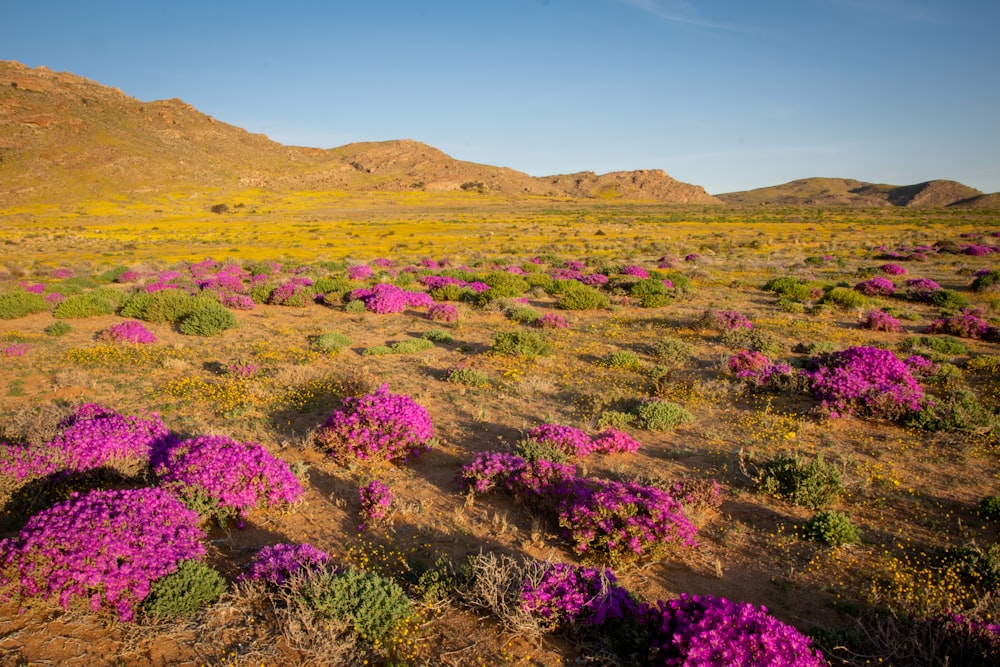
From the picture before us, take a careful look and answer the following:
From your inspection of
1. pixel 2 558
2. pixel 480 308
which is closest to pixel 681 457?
pixel 2 558

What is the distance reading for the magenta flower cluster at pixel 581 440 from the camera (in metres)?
7.20

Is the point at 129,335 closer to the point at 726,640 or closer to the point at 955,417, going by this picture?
the point at 726,640

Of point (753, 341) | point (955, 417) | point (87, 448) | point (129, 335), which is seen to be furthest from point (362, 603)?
point (129, 335)

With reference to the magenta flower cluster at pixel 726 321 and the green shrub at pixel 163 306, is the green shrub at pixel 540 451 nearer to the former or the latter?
Result: the magenta flower cluster at pixel 726 321

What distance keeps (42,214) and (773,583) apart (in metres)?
77.8

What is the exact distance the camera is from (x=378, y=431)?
737 centimetres

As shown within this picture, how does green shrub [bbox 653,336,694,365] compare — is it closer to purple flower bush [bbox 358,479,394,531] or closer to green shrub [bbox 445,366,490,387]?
green shrub [bbox 445,366,490,387]

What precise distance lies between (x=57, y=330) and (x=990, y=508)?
1886 centimetres

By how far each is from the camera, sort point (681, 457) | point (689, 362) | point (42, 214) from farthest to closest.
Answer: point (42, 214) → point (689, 362) → point (681, 457)

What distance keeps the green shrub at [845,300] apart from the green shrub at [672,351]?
823 centimetres

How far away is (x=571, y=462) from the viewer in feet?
23.4

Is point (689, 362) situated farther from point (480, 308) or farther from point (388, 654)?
point (388, 654)

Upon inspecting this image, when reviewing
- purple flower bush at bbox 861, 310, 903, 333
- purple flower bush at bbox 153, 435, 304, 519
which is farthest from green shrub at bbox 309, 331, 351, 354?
purple flower bush at bbox 861, 310, 903, 333

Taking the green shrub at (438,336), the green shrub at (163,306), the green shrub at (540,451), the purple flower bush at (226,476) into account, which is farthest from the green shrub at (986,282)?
the green shrub at (163,306)
